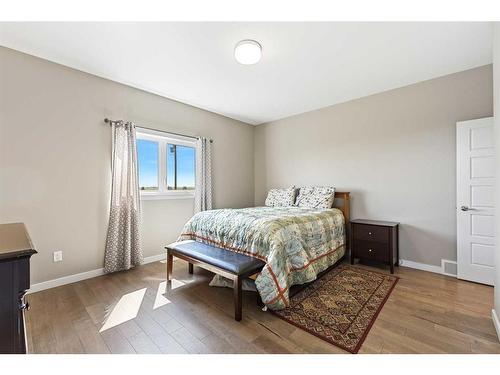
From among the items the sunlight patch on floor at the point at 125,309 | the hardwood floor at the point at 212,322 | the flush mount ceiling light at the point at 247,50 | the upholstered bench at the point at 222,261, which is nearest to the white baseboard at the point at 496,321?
the hardwood floor at the point at 212,322

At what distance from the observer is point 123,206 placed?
2.80m

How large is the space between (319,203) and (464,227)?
163 cm

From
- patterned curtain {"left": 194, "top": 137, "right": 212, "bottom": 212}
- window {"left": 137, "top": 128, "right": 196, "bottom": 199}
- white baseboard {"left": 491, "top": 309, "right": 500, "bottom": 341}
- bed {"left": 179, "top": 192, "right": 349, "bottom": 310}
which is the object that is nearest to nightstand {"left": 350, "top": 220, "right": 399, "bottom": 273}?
bed {"left": 179, "top": 192, "right": 349, "bottom": 310}

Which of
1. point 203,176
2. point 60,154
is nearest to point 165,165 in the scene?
point 203,176

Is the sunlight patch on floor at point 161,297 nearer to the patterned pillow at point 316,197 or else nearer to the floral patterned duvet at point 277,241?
the floral patterned duvet at point 277,241

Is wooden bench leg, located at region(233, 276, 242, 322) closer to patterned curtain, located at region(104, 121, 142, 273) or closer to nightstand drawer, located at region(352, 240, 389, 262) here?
patterned curtain, located at region(104, 121, 142, 273)

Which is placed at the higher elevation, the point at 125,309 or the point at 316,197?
the point at 316,197

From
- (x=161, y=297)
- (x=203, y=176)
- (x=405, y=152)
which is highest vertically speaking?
(x=405, y=152)

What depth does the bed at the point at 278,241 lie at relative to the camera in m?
1.87

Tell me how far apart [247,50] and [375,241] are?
268cm

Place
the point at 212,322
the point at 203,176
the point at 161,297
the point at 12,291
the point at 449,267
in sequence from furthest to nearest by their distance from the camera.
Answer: the point at 203,176 → the point at 449,267 → the point at 161,297 → the point at 212,322 → the point at 12,291

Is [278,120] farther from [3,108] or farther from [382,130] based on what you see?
[3,108]

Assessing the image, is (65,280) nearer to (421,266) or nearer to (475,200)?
(421,266)
